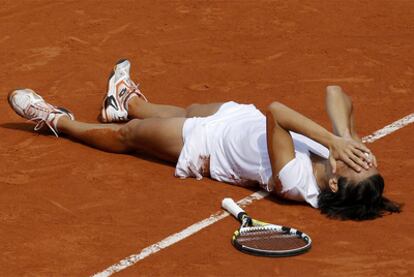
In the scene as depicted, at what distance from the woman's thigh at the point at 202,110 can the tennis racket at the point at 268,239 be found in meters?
1.45

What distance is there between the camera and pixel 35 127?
9625mm

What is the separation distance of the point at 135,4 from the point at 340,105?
16.9 ft

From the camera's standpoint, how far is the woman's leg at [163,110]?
900cm

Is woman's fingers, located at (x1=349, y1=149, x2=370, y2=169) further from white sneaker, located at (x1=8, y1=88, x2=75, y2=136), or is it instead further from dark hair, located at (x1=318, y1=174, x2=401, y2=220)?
white sneaker, located at (x1=8, y1=88, x2=75, y2=136)

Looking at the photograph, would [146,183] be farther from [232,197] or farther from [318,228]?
[318,228]

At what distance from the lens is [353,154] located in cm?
750

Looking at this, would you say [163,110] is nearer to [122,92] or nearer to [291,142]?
[122,92]

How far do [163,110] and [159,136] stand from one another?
75cm

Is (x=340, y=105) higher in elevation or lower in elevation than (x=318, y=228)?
higher

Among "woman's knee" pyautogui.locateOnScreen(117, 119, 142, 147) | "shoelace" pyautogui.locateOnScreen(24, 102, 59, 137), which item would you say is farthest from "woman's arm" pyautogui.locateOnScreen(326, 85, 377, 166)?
"shoelace" pyautogui.locateOnScreen(24, 102, 59, 137)

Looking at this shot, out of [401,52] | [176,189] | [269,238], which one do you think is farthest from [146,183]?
[401,52]

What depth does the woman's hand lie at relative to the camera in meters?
7.48

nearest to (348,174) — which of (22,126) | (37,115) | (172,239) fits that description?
(172,239)

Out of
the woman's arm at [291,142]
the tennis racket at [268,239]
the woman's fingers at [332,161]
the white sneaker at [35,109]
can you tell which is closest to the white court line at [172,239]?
the tennis racket at [268,239]
